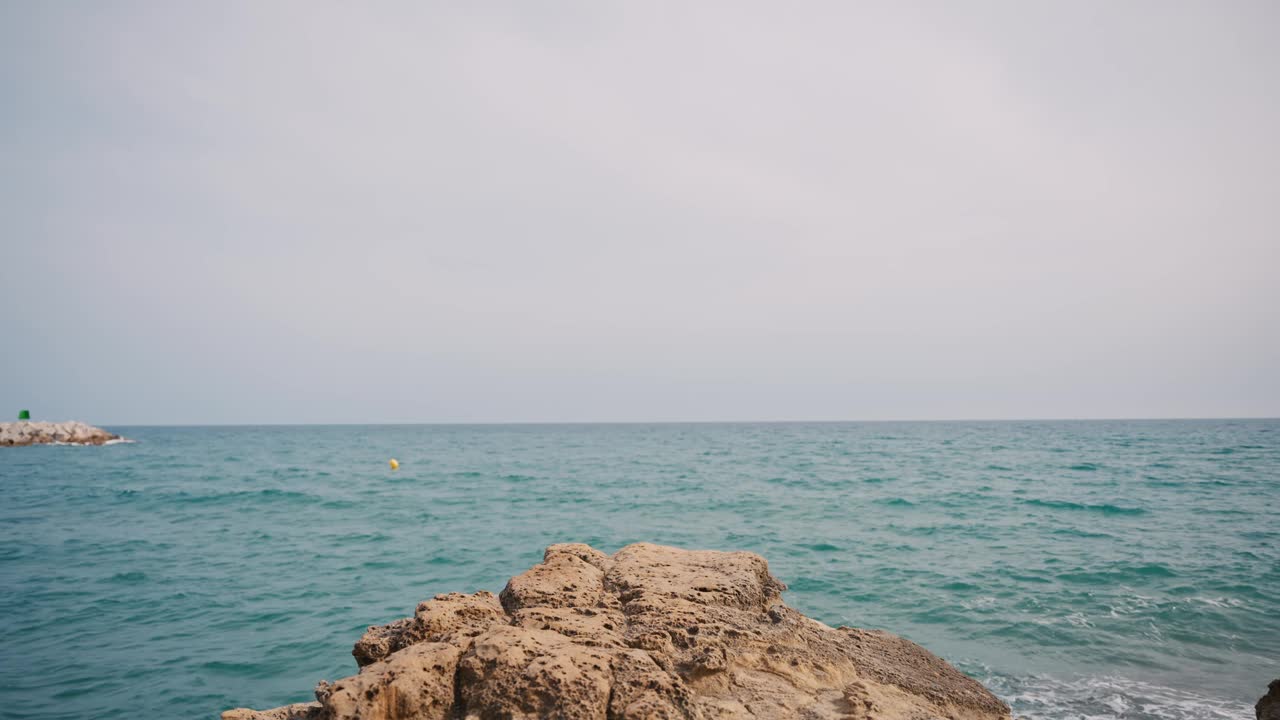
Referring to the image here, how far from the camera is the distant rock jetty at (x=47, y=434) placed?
168 ft

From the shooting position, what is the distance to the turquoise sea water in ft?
21.7

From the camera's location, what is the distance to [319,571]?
11117mm

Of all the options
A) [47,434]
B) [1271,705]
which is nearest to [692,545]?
[1271,705]

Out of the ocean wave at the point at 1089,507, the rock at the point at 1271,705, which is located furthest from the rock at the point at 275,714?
the ocean wave at the point at 1089,507

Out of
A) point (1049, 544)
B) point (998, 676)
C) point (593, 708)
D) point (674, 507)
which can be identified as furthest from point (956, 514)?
point (593, 708)

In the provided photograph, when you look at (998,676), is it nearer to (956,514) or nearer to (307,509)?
(956,514)

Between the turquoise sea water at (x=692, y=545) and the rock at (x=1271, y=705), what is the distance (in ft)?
5.97

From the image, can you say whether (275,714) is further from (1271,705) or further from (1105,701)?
(1105,701)

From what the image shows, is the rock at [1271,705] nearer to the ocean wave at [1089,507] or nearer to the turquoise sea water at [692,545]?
the turquoise sea water at [692,545]

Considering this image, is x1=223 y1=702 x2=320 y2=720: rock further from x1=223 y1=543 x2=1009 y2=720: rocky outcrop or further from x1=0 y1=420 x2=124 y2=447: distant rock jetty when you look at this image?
x1=0 y1=420 x2=124 y2=447: distant rock jetty

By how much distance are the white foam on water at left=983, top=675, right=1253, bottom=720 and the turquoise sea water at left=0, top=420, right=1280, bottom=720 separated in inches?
1.3

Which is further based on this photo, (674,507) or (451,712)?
(674,507)

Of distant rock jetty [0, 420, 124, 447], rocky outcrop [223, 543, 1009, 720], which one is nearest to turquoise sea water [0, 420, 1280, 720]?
rocky outcrop [223, 543, 1009, 720]

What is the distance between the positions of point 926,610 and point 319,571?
32.7ft
